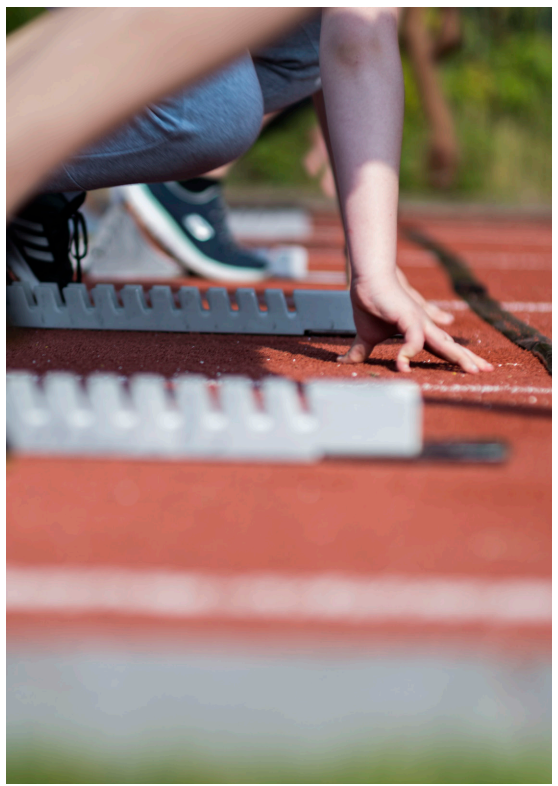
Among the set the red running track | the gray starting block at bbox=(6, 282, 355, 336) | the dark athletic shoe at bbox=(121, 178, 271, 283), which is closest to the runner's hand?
the red running track

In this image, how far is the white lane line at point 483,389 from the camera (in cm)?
183

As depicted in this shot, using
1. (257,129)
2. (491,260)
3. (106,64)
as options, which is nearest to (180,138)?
(257,129)

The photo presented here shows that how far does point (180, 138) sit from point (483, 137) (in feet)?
37.5

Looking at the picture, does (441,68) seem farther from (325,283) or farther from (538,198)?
(325,283)

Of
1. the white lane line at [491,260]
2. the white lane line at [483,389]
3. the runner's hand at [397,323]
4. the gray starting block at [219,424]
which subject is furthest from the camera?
the white lane line at [491,260]

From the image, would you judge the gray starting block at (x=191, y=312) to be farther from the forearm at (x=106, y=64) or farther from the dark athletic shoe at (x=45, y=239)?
the forearm at (x=106, y=64)

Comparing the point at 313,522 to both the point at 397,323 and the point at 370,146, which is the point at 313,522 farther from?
the point at 370,146

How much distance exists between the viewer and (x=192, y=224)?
3.55 meters

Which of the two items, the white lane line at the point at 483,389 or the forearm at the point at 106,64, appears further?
the white lane line at the point at 483,389

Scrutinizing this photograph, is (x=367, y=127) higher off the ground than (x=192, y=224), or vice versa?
(x=192, y=224)

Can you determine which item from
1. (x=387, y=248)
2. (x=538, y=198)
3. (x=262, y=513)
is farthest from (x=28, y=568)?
(x=538, y=198)

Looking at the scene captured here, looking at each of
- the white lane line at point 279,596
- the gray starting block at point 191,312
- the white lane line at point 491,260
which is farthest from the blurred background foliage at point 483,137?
the white lane line at point 279,596

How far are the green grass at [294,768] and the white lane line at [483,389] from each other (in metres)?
1.01

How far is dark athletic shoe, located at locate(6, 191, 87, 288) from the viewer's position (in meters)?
2.53
